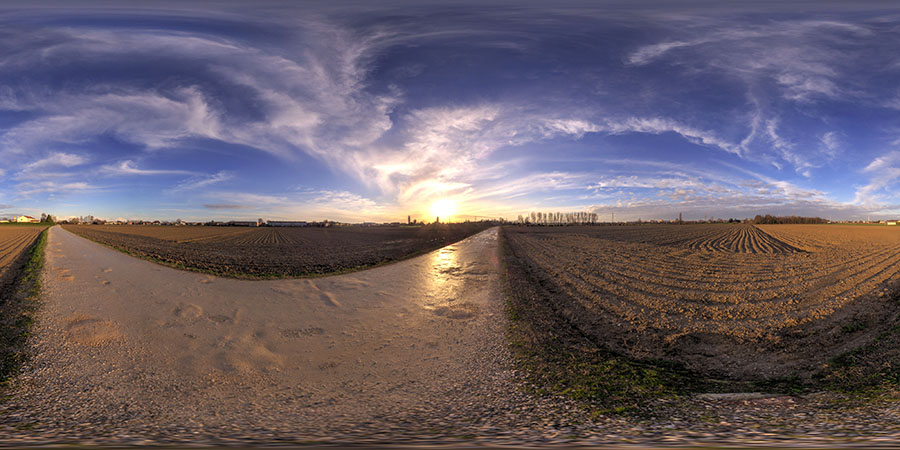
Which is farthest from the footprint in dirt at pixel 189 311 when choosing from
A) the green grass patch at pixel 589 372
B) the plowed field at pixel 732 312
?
the plowed field at pixel 732 312

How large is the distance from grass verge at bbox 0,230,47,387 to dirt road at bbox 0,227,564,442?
23cm

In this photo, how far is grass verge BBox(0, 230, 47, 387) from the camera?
5.81 meters

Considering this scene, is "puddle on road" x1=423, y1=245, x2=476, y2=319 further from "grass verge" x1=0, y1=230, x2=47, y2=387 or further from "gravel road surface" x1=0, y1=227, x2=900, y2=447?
"grass verge" x1=0, y1=230, x2=47, y2=387

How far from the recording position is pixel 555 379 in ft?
16.7

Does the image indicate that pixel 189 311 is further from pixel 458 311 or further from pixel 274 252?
pixel 274 252

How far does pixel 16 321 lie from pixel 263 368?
701 cm

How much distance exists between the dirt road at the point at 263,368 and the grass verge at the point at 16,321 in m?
0.23

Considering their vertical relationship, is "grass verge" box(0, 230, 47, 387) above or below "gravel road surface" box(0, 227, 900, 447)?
below

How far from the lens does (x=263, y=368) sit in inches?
223

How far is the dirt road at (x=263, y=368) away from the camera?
4008 millimetres

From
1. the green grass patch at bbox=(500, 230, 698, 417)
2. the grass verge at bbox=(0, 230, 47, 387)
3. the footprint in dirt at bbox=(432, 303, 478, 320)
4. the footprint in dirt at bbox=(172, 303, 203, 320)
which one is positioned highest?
the footprint in dirt at bbox=(432, 303, 478, 320)

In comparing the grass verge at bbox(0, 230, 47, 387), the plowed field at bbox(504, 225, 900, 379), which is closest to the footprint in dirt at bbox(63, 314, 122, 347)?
the grass verge at bbox(0, 230, 47, 387)

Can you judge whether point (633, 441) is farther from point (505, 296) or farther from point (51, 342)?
point (51, 342)

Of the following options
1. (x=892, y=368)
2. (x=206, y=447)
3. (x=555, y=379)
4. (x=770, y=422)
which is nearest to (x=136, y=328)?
(x=206, y=447)
